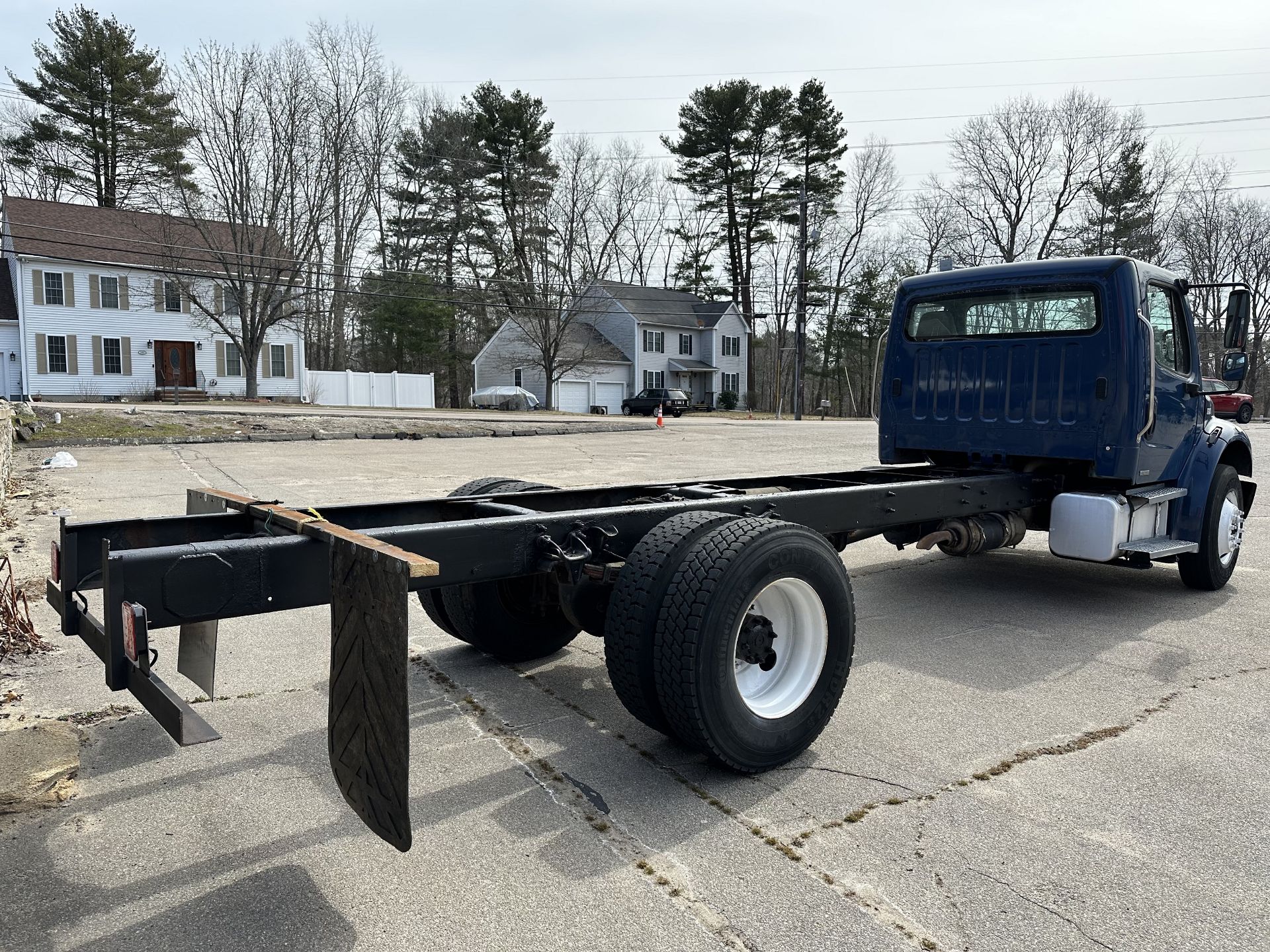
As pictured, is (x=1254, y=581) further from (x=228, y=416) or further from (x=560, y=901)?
(x=228, y=416)

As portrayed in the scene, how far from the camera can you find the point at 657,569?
3.40 meters

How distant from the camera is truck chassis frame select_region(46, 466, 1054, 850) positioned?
2.52 metres

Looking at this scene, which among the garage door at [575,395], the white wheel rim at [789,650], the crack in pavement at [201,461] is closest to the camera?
the white wheel rim at [789,650]

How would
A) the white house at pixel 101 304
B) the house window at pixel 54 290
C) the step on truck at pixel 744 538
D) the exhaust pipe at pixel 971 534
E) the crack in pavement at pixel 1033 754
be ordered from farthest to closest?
the house window at pixel 54 290, the white house at pixel 101 304, the exhaust pipe at pixel 971 534, the crack in pavement at pixel 1033 754, the step on truck at pixel 744 538

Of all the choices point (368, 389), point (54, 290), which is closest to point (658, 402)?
point (368, 389)

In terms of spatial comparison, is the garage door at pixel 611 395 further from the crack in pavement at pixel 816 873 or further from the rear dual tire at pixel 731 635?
the crack in pavement at pixel 816 873

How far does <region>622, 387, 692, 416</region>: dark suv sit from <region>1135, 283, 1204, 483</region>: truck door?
40.6m

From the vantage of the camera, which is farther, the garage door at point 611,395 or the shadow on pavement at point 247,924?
the garage door at point 611,395

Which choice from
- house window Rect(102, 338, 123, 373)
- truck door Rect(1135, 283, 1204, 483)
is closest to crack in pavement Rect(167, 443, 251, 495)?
truck door Rect(1135, 283, 1204, 483)

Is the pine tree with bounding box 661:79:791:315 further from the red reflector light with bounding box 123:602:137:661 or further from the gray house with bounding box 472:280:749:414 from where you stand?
the red reflector light with bounding box 123:602:137:661

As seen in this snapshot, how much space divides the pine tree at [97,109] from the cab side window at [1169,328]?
47.2 metres

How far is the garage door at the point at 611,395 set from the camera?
55.5 meters

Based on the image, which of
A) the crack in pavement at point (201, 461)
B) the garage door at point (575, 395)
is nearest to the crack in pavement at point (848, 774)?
the crack in pavement at point (201, 461)

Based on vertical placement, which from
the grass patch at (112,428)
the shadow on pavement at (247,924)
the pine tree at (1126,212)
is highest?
the pine tree at (1126,212)
